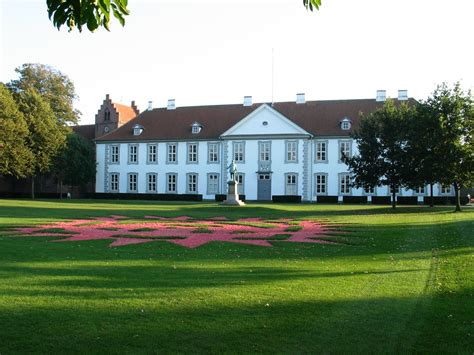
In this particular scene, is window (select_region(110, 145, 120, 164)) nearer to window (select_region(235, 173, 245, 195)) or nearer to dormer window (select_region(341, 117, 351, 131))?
window (select_region(235, 173, 245, 195))

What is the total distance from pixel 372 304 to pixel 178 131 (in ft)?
172

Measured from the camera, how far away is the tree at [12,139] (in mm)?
48281

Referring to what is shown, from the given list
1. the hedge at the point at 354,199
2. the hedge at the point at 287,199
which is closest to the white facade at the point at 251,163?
the hedge at the point at 354,199

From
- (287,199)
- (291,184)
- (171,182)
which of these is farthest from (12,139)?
(291,184)

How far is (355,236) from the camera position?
16.9m

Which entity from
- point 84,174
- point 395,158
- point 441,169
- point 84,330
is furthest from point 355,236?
point 84,174

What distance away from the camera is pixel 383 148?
35.3 meters

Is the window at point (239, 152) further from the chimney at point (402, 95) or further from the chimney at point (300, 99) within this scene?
the chimney at point (402, 95)

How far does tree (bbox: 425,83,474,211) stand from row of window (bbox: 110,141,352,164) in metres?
19.2

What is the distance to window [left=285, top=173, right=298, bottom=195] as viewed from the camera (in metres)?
53.2

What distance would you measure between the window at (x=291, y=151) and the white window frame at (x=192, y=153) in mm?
10658

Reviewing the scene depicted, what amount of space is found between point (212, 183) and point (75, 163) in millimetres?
15813

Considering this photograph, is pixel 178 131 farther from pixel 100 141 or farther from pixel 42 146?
pixel 42 146

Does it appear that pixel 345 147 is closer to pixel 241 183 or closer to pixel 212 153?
pixel 241 183
